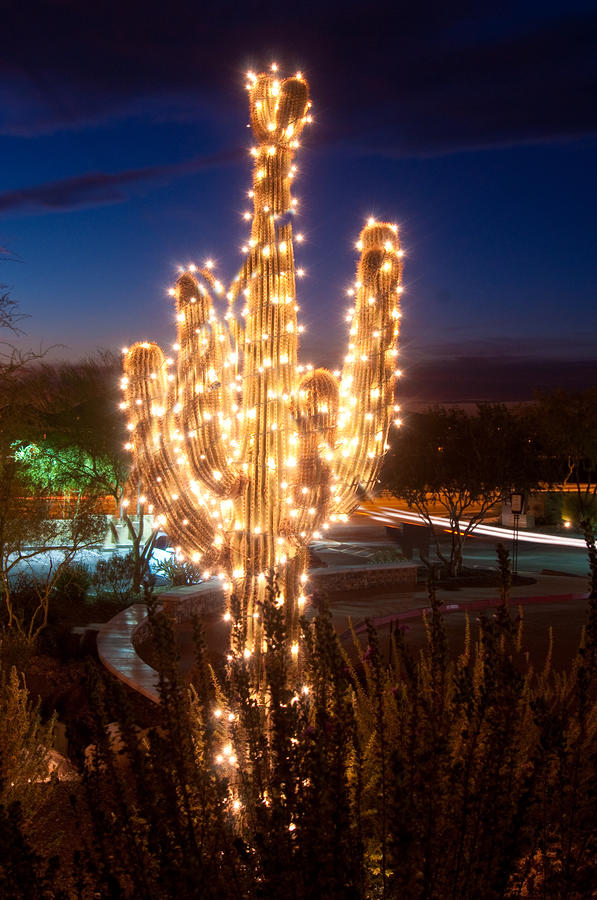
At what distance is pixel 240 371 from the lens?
187 inches

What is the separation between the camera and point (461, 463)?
16734 millimetres

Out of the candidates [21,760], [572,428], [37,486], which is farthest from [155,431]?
[572,428]

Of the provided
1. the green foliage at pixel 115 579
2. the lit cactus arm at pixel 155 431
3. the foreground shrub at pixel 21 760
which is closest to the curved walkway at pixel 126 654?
the foreground shrub at pixel 21 760

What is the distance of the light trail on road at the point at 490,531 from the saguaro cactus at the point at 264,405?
52.3 ft

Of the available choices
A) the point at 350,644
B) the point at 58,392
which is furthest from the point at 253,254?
the point at 58,392

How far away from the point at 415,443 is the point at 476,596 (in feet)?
16.8

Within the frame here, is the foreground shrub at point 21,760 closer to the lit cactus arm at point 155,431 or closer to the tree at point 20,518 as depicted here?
the lit cactus arm at point 155,431

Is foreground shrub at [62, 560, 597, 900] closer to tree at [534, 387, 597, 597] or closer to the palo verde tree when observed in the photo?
the palo verde tree

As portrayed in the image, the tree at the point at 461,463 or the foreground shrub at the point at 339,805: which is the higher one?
the tree at the point at 461,463

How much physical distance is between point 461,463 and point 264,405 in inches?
506

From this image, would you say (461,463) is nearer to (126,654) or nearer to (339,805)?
(126,654)

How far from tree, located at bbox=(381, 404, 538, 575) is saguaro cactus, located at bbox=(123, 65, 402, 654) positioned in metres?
11.7

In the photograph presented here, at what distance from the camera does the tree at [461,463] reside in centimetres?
1652

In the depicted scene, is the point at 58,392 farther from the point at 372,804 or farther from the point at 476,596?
the point at 372,804
